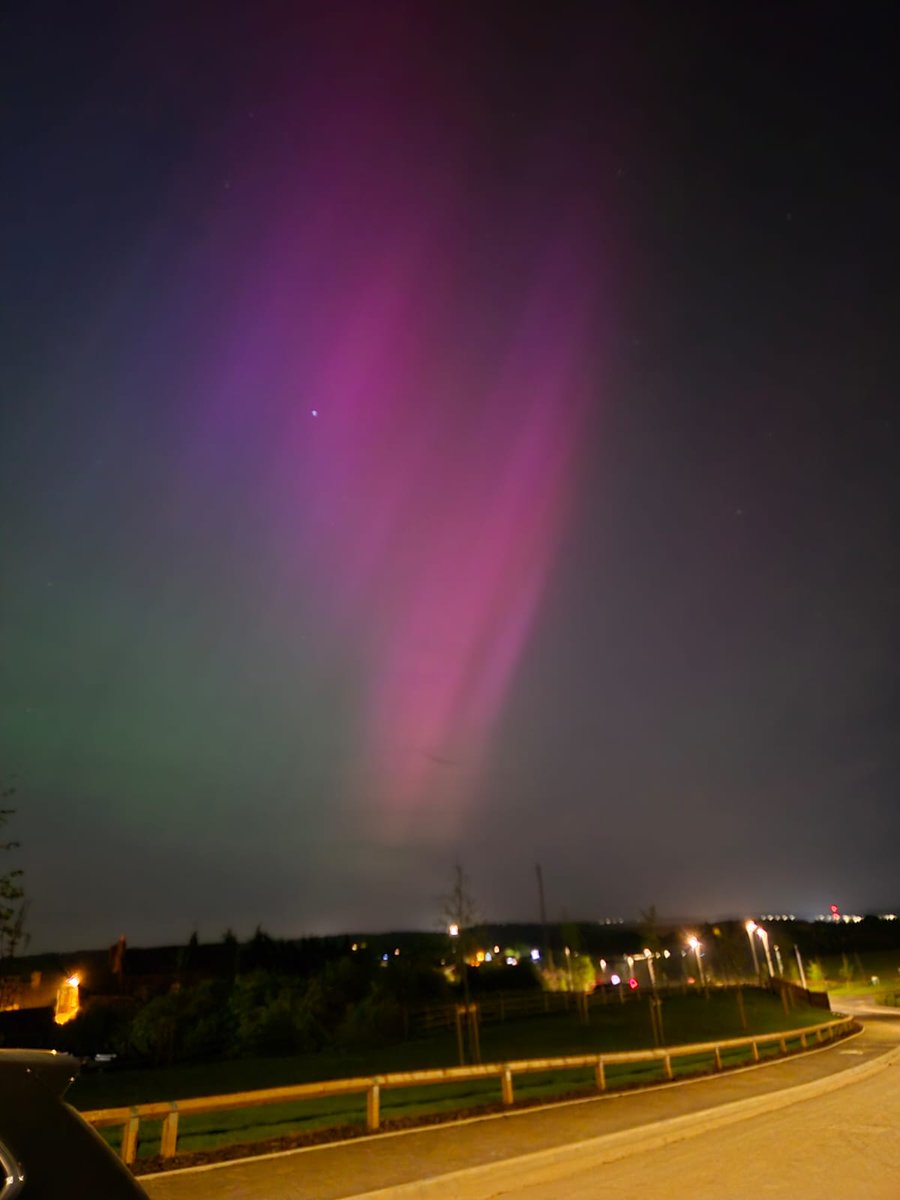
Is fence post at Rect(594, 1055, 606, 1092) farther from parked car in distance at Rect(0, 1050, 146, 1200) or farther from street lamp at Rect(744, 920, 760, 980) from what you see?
street lamp at Rect(744, 920, 760, 980)

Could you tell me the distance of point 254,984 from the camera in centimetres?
3588

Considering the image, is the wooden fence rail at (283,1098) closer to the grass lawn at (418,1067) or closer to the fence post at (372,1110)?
the fence post at (372,1110)

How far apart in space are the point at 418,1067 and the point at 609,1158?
14.3 m

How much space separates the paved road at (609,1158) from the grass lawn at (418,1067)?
175cm

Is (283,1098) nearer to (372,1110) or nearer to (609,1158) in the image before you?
(372,1110)

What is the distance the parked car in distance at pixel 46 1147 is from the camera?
93.0 inches

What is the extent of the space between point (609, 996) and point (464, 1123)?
38.6 metres

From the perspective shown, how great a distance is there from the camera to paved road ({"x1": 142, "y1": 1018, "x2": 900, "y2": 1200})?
785 cm

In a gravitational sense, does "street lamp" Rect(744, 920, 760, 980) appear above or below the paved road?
above

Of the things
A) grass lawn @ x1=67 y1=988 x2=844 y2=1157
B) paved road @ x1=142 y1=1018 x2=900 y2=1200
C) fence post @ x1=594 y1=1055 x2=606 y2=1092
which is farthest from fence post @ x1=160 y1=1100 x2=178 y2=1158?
fence post @ x1=594 y1=1055 x2=606 y2=1092

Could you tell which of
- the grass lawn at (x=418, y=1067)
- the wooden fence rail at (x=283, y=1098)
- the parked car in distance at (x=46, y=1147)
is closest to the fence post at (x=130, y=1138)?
the wooden fence rail at (x=283, y=1098)

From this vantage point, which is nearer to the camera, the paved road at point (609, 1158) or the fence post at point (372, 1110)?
the paved road at point (609, 1158)

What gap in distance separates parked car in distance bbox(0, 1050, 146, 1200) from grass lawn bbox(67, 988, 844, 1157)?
30.1 feet

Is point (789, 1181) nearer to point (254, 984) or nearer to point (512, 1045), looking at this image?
point (512, 1045)
